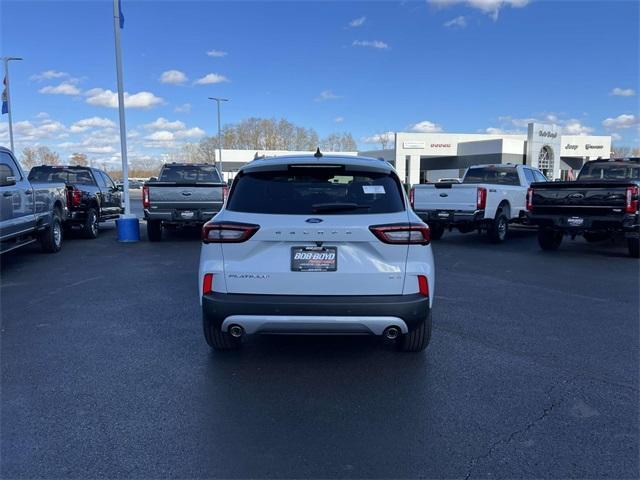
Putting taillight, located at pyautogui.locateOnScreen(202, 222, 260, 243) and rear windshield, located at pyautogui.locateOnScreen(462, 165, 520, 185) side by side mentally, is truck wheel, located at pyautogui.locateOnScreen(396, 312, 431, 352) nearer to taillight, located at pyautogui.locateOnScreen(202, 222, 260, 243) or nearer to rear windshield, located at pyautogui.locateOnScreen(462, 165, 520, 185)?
taillight, located at pyautogui.locateOnScreen(202, 222, 260, 243)

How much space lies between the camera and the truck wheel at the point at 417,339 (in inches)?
169

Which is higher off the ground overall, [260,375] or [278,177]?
[278,177]

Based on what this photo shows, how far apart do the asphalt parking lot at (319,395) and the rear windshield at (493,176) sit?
7070mm

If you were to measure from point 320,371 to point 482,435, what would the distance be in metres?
1.47

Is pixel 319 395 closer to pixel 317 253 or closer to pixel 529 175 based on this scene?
pixel 317 253

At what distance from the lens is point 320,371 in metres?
4.20

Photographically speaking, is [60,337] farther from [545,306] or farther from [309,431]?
[545,306]

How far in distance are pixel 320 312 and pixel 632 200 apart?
8.39m

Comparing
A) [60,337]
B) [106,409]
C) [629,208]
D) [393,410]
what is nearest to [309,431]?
[393,410]

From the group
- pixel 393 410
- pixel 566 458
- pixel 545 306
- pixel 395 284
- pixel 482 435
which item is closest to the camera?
pixel 566 458

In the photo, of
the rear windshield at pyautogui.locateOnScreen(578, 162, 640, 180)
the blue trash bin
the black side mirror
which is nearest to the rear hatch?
the black side mirror

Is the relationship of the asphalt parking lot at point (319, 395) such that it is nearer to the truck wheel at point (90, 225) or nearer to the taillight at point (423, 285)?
the taillight at point (423, 285)

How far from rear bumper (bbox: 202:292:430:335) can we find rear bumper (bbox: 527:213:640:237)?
7694mm

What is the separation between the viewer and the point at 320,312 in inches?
145
